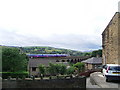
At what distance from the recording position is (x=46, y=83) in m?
14.6

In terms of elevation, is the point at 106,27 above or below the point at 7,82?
above

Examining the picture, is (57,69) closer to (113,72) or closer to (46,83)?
(46,83)

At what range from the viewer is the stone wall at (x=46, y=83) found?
1461cm

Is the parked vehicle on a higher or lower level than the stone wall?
higher

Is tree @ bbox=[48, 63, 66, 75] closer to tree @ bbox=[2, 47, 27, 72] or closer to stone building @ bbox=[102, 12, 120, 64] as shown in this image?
tree @ bbox=[2, 47, 27, 72]

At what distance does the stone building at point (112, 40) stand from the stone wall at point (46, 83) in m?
6.27

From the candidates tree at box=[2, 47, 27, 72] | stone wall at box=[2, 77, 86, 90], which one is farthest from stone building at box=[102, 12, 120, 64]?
tree at box=[2, 47, 27, 72]

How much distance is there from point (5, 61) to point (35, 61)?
17.0 metres

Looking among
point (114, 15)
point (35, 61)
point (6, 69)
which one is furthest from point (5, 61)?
point (114, 15)

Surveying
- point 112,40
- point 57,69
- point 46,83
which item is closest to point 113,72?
point 46,83

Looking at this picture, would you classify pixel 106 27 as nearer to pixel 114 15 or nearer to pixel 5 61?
pixel 114 15

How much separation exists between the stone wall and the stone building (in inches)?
247

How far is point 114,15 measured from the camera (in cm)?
1955

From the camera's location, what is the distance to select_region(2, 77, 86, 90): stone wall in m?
14.6
